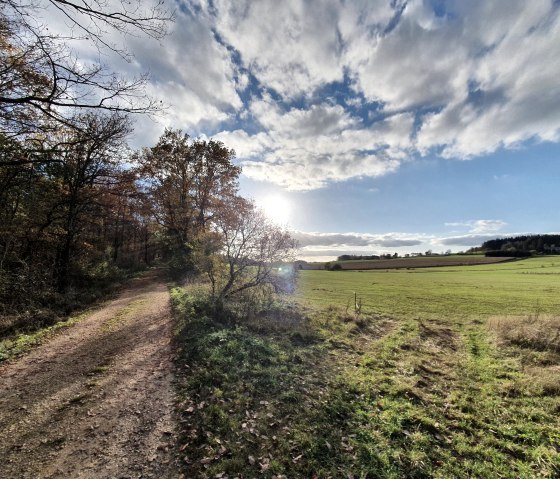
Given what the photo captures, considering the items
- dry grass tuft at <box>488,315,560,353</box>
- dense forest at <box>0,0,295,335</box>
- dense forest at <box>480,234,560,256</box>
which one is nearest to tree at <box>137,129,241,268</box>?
dense forest at <box>0,0,295,335</box>

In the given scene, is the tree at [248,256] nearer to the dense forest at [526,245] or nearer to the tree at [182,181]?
the tree at [182,181]

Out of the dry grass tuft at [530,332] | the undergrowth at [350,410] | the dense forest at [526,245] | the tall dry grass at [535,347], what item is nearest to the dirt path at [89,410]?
the undergrowth at [350,410]

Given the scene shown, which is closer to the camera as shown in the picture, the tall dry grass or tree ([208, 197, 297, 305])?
the tall dry grass

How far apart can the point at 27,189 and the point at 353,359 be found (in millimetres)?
17924

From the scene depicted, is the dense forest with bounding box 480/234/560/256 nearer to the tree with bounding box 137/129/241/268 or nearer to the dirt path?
the tree with bounding box 137/129/241/268

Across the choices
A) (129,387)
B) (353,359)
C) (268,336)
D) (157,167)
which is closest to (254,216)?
(268,336)

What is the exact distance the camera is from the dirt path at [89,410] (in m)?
4.45

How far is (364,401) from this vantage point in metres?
7.40

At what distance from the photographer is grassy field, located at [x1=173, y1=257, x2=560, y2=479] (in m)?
5.07

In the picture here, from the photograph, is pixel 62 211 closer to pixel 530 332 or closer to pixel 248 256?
pixel 248 256

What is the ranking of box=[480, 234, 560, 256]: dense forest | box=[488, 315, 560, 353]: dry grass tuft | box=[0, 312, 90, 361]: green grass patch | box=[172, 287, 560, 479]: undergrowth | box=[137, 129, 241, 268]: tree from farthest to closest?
1. box=[480, 234, 560, 256]: dense forest
2. box=[137, 129, 241, 268]: tree
3. box=[488, 315, 560, 353]: dry grass tuft
4. box=[0, 312, 90, 361]: green grass patch
5. box=[172, 287, 560, 479]: undergrowth

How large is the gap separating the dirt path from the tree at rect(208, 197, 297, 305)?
5.41 m

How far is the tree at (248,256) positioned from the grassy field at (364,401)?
5.54 feet

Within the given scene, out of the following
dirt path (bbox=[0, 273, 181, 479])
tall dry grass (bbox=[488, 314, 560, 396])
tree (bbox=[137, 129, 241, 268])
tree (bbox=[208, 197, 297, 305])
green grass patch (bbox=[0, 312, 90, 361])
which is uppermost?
tree (bbox=[137, 129, 241, 268])
